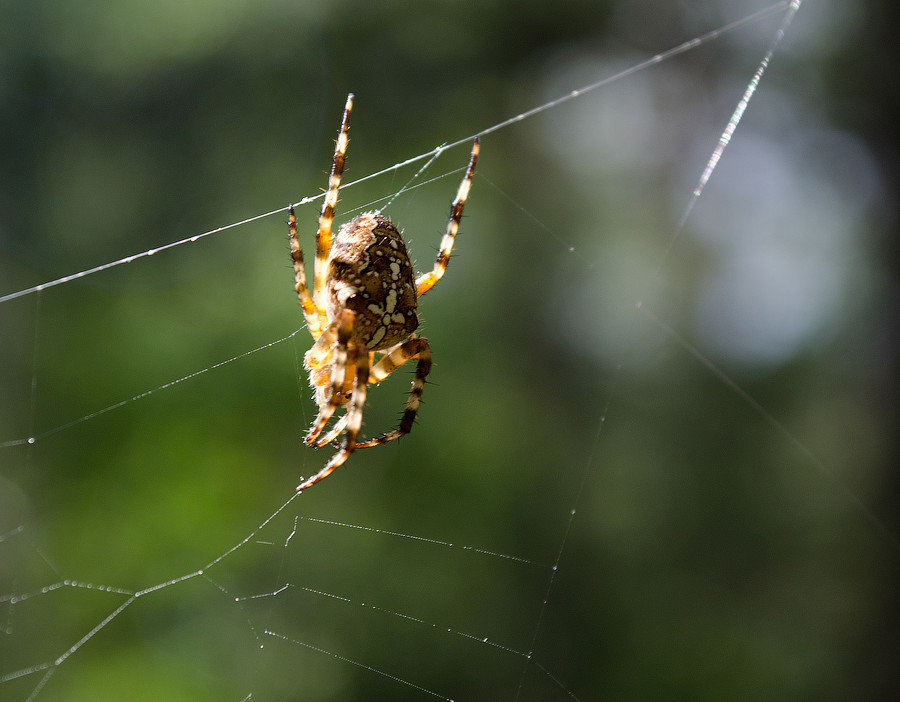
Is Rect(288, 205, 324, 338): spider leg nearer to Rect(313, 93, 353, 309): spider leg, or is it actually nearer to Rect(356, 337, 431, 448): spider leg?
Rect(313, 93, 353, 309): spider leg

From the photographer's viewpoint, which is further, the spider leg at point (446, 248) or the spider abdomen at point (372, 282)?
the spider leg at point (446, 248)

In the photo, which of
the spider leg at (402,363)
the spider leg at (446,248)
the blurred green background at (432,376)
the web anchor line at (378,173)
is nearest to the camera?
the web anchor line at (378,173)

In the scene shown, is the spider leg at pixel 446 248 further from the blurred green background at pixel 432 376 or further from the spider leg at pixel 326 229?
the blurred green background at pixel 432 376

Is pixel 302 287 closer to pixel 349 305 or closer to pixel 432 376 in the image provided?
pixel 349 305

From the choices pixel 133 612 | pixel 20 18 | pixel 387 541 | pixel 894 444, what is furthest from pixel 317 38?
pixel 894 444

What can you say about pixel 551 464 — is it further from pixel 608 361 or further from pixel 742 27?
pixel 742 27

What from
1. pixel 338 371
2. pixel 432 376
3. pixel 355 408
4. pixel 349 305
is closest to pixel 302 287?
pixel 349 305

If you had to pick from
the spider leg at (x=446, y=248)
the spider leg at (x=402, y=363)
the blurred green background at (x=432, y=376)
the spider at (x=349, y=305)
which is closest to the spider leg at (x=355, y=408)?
the spider at (x=349, y=305)
